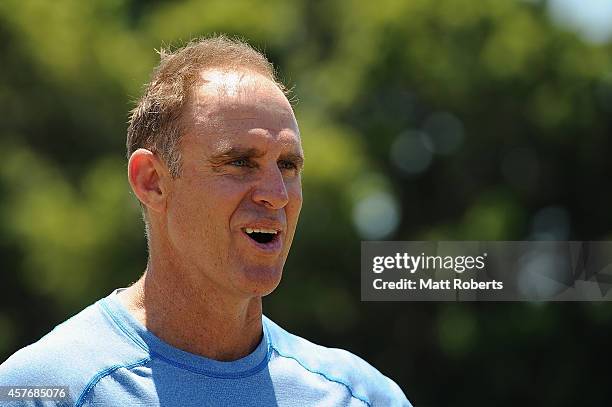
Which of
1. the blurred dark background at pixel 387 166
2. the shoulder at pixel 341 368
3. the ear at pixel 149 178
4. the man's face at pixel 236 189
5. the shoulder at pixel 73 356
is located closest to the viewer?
the shoulder at pixel 73 356

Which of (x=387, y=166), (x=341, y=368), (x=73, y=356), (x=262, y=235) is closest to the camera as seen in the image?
(x=73, y=356)

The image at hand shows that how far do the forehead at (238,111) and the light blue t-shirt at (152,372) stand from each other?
45 centimetres

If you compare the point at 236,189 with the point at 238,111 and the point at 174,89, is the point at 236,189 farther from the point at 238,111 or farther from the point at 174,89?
the point at 174,89

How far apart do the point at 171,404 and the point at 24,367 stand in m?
0.31

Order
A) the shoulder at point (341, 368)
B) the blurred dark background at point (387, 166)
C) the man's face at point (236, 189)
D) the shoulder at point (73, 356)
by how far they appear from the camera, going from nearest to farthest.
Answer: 1. the shoulder at point (73, 356)
2. the man's face at point (236, 189)
3. the shoulder at point (341, 368)
4. the blurred dark background at point (387, 166)

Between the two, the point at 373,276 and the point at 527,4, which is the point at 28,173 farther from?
the point at 373,276

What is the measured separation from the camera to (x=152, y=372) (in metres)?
2.26

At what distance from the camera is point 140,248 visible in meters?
10.2

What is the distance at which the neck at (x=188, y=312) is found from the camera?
2.35 m

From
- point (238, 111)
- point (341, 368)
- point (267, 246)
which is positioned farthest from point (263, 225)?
point (341, 368)

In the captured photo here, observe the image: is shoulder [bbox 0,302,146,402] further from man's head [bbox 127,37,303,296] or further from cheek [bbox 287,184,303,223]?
cheek [bbox 287,184,303,223]

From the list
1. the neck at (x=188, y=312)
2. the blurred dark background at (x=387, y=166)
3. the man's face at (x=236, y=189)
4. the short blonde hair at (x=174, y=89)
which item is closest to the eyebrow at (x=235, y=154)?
the man's face at (x=236, y=189)

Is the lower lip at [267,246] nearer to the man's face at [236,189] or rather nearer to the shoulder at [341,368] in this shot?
the man's face at [236,189]

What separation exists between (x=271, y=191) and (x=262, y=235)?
0.39 ft
